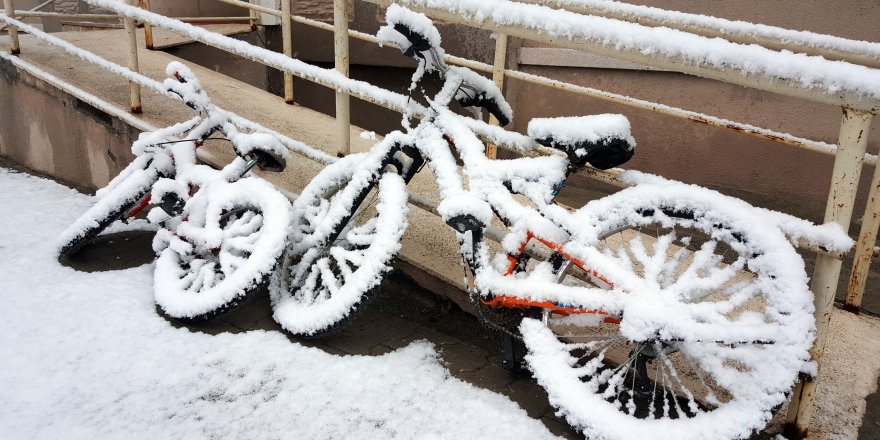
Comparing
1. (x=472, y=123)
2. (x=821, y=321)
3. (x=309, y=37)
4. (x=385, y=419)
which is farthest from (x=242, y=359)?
(x=309, y=37)

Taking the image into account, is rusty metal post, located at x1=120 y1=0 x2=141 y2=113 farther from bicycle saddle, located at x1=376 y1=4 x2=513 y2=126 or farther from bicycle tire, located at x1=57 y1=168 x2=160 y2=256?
bicycle saddle, located at x1=376 y1=4 x2=513 y2=126

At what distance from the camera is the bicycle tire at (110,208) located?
3371 millimetres

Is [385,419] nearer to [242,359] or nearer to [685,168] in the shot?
[242,359]

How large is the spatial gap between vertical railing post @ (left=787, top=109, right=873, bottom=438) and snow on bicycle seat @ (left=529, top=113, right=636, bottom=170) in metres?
0.59

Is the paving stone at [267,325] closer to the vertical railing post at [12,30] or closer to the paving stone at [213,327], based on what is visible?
the paving stone at [213,327]

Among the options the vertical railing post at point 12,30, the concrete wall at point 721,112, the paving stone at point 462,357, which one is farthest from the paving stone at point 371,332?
the vertical railing post at point 12,30

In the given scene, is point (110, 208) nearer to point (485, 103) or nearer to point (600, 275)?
point (485, 103)

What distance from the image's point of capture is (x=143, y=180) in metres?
3.36

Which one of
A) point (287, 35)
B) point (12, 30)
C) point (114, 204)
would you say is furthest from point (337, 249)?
point (12, 30)

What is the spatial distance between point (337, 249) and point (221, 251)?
57 centimetres

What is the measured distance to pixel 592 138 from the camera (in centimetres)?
209

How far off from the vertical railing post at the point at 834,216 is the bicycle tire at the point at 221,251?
198 cm

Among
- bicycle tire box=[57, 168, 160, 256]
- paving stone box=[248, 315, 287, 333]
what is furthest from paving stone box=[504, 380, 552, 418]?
bicycle tire box=[57, 168, 160, 256]

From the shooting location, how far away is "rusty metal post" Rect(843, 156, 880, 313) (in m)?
2.34
